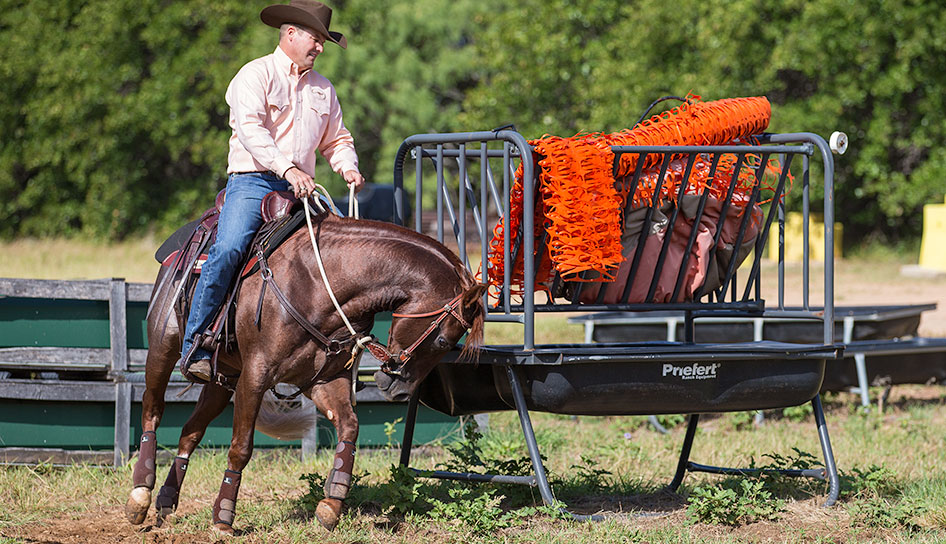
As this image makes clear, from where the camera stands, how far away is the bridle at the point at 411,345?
461cm

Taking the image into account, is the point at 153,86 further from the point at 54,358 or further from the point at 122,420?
the point at 122,420

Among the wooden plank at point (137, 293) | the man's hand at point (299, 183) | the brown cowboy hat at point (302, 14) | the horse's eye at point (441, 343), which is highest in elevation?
the brown cowboy hat at point (302, 14)

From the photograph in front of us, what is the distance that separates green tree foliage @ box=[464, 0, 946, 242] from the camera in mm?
21281

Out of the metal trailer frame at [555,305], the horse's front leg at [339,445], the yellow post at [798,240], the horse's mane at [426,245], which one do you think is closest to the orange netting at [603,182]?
the metal trailer frame at [555,305]

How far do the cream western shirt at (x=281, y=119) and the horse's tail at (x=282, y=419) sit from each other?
1129 mm

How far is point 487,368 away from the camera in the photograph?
5172 mm

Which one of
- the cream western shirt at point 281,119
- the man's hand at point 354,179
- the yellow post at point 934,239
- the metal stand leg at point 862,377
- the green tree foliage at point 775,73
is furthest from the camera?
the green tree foliage at point 775,73

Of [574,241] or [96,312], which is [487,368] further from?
[96,312]

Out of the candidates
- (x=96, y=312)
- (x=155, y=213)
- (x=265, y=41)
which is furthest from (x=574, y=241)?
(x=155, y=213)

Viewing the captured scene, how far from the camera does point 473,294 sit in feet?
14.9

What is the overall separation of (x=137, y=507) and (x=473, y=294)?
1.88 metres

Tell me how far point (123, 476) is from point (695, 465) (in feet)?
10.1

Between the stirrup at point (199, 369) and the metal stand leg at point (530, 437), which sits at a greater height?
the stirrup at point (199, 369)

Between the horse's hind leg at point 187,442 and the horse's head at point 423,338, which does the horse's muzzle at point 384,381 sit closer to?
the horse's head at point 423,338
